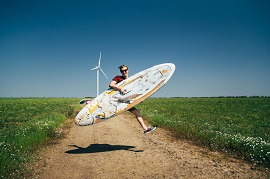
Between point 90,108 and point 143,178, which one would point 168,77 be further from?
point 143,178

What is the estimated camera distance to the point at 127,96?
7848mm

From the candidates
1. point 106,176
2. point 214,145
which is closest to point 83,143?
point 106,176

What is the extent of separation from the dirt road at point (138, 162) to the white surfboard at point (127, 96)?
52.0 inches

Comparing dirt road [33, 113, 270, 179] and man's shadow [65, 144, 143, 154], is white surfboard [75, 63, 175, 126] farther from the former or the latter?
dirt road [33, 113, 270, 179]

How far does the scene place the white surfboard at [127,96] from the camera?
7680 mm

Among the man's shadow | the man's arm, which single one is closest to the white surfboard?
the man's arm

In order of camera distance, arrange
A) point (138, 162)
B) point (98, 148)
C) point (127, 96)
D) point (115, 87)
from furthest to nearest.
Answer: point (98, 148)
point (127, 96)
point (115, 87)
point (138, 162)

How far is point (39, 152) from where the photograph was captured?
724cm

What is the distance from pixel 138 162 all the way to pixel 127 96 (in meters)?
2.60

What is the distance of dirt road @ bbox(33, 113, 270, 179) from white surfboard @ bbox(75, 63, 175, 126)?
132 cm

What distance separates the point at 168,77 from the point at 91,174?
4834mm

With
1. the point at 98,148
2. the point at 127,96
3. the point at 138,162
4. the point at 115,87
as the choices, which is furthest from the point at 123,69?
the point at 138,162

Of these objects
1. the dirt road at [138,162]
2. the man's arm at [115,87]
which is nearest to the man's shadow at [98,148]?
the dirt road at [138,162]

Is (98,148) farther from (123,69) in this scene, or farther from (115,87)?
(123,69)
